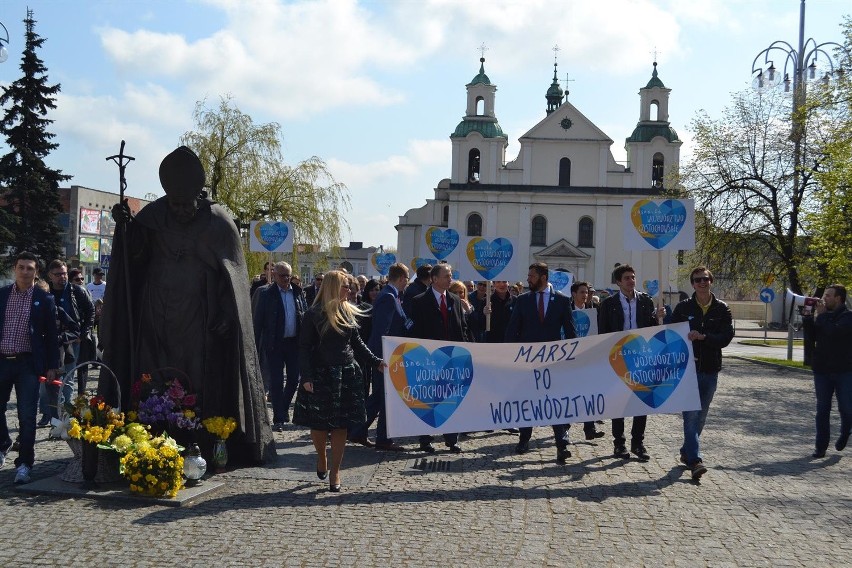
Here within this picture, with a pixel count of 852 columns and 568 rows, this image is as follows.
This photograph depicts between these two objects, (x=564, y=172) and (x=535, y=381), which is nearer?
(x=535, y=381)

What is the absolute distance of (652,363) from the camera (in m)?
9.91

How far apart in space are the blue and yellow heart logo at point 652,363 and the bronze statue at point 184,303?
152 inches

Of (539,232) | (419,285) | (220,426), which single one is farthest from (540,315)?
(539,232)

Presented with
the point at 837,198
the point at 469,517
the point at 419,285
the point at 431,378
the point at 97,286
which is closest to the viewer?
the point at 469,517

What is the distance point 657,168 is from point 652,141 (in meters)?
2.53

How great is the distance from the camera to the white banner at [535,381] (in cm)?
935

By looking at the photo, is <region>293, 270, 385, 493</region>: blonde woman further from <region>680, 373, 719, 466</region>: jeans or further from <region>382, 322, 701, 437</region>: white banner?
<region>680, 373, 719, 466</region>: jeans

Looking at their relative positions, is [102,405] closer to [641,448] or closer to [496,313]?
[641,448]

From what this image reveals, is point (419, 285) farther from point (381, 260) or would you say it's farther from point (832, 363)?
point (381, 260)

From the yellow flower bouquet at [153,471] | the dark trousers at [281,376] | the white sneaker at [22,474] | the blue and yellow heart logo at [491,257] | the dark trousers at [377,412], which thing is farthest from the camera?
the blue and yellow heart logo at [491,257]

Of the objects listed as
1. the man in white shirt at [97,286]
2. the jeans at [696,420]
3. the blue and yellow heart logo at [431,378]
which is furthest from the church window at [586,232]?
the blue and yellow heart logo at [431,378]

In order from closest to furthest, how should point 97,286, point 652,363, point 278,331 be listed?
point 652,363
point 278,331
point 97,286

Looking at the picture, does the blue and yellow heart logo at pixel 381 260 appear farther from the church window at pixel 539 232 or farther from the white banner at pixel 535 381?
the church window at pixel 539 232

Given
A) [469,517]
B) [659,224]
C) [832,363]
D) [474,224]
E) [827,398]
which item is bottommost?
[469,517]
